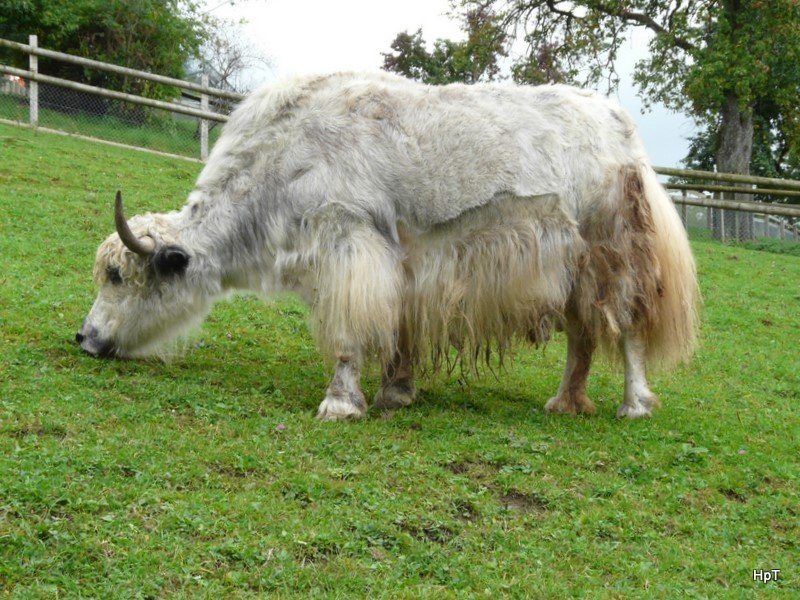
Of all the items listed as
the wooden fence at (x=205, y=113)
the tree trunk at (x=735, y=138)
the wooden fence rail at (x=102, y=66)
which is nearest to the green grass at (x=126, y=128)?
the wooden fence at (x=205, y=113)

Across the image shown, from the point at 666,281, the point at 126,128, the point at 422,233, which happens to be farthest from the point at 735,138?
the point at 422,233

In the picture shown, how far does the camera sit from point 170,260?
5.79 metres

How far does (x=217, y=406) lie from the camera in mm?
5141

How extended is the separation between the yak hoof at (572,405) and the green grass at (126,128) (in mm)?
11729

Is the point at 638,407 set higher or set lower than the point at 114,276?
lower

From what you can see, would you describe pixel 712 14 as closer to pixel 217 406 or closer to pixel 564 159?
pixel 564 159

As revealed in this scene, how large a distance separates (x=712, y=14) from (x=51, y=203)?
16656 mm

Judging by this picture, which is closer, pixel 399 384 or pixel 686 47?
pixel 399 384

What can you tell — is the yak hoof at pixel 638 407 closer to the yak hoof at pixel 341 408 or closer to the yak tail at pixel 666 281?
the yak tail at pixel 666 281

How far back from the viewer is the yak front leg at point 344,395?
5297mm

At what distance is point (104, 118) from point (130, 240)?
11.3 meters

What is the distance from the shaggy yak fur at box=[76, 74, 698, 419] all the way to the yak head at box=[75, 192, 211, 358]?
0.5 inches

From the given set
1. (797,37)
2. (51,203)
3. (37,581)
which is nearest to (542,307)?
(37,581)

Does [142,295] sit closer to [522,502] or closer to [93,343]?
[93,343]
